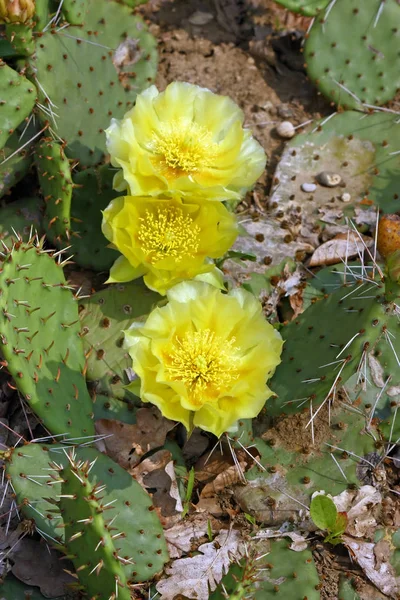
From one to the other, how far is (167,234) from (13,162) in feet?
2.56

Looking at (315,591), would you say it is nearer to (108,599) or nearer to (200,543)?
(200,543)

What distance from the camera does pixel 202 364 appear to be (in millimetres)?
1765

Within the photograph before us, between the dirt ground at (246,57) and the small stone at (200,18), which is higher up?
the small stone at (200,18)

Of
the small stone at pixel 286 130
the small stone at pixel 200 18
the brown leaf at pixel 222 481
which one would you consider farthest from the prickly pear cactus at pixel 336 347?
the small stone at pixel 200 18

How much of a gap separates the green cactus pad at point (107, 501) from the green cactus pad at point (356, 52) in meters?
1.98

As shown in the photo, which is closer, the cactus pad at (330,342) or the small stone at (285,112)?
the cactus pad at (330,342)

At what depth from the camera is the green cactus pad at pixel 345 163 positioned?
2783 mm

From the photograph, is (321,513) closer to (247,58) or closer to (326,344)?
(326,344)

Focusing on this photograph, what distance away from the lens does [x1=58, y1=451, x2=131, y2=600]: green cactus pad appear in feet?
4.84

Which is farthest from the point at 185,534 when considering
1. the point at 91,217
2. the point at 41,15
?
the point at 41,15

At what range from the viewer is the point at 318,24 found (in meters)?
2.96

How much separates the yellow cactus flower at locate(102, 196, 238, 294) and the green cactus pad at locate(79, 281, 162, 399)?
0.42 feet

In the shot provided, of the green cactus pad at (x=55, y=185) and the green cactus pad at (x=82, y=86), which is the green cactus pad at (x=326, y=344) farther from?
the green cactus pad at (x=82, y=86)

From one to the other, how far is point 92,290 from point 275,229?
31.9 inches
